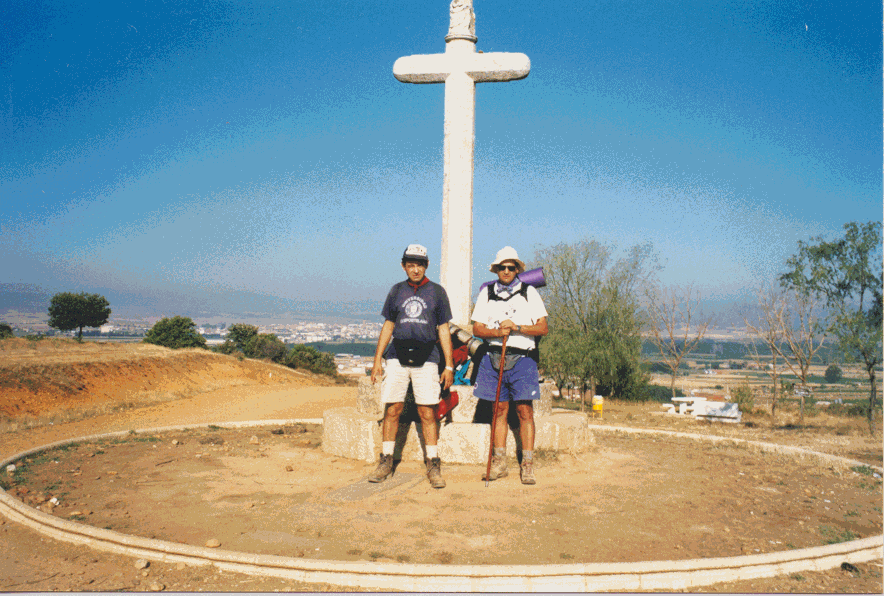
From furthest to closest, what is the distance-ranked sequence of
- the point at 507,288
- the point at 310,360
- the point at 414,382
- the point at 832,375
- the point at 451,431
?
the point at 310,360 → the point at 832,375 → the point at 451,431 → the point at 507,288 → the point at 414,382

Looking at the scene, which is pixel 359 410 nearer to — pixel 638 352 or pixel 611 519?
pixel 611 519

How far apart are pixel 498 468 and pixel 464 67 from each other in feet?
15.8

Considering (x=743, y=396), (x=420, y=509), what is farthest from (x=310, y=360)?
(x=420, y=509)

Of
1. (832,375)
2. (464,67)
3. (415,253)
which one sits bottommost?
(832,375)

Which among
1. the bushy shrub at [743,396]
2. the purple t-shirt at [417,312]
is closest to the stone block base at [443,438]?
the purple t-shirt at [417,312]

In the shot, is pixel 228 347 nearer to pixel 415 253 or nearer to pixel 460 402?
pixel 460 402

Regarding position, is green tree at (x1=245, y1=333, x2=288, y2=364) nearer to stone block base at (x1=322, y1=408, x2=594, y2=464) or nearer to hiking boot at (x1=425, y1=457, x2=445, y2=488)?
stone block base at (x1=322, y1=408, x2=594, y2=464)

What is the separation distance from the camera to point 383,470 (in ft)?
17.5

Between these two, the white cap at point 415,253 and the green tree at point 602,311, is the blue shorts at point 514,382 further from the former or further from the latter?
the green tree at point 602,311

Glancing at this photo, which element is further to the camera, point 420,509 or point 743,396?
point 743,396

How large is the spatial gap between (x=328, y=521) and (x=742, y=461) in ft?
15.9

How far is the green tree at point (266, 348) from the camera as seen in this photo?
1273 inches

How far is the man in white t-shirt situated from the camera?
215 inches

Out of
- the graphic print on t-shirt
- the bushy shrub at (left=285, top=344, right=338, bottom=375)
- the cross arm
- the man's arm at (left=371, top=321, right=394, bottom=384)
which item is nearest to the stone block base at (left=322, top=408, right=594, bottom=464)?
the man's arm at (left=371, top=321, right=394, bottom=384)
